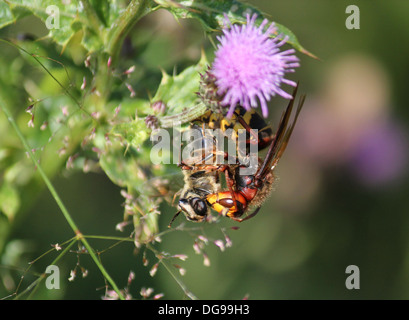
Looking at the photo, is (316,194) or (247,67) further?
(316,194)

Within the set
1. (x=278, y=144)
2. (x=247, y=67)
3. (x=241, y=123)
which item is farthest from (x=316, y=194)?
(x=247, y=67)

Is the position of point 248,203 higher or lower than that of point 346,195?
higher

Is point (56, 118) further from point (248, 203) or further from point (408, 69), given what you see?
point (408, 69)

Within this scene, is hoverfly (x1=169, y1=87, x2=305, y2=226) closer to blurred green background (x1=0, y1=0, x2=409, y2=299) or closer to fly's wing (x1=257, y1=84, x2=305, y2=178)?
fly's wing (x1=257, y1=84, x2=305, y2=178)

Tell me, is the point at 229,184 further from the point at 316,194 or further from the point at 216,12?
the point at 316,194

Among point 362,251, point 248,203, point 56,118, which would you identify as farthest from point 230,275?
point 56,118

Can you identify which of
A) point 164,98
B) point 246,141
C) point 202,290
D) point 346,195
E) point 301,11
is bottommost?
point 202,290

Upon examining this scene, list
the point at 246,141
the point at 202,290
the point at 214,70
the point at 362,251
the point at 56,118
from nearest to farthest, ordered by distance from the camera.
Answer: the point at 214,70 → the point at 246,141 → the point at 56,118 → the point at 202,290 → the point at 362,251
